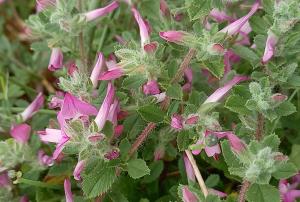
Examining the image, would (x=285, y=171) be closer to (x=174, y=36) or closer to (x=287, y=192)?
(x=287, y=192)

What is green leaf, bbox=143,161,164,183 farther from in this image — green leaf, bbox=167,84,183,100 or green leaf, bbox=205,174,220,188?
green leaf, bbox=167,84,183,100

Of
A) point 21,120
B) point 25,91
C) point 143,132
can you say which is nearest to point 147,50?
point 143,132

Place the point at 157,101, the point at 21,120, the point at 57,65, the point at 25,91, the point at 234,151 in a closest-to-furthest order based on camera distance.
Result: 1. the point at 234,151
2. the point at 157,101
3. the point at 57,65
4. the point at 21,120
5. the point at 25,91

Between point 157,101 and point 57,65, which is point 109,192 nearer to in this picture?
point 157,101

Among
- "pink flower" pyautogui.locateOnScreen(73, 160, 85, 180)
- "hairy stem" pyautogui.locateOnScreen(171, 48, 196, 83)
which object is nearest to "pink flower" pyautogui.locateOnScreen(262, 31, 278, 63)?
"hairy stem" pyautogui.locateOnScreen(171, 48, 196, 83)

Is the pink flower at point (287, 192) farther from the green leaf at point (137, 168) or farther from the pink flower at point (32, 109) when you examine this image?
the pink flower at point (32, 109)

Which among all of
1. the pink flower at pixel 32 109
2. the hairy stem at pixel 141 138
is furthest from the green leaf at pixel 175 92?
the pink flower at pixel 32 109

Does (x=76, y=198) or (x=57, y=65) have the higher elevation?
(x=57, y=65)

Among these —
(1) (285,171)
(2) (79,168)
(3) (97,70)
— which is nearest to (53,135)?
(2) (79,168)
